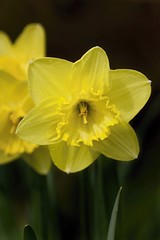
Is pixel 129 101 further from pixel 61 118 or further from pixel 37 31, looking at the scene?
pixel 37 31

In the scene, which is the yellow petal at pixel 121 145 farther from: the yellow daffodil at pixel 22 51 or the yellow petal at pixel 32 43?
the yellow petal at pixel 32 43

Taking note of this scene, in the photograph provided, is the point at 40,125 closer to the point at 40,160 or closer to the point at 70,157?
the point at 70,157

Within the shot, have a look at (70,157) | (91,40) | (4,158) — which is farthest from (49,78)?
(91,40)

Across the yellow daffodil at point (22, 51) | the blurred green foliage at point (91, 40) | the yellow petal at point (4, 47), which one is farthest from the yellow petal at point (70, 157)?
the blurred green foliage at point (91, 40)

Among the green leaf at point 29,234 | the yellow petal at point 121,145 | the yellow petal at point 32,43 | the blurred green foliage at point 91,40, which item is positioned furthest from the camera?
the blurred green foliage at point 91,40

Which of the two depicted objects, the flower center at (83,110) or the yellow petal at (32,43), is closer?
the flower center at (83,110)

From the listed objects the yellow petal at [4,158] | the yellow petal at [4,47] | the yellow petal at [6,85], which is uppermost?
the yellow petal at [4,47]
